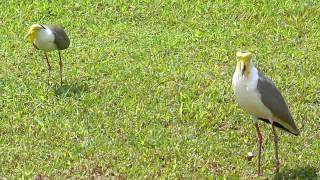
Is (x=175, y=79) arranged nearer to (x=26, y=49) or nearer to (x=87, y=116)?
(x=87, y=116)

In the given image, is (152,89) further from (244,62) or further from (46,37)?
(244,62)

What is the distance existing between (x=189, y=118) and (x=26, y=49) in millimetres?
2977

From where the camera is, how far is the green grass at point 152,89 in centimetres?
618

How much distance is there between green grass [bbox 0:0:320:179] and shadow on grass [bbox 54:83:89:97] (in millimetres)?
15

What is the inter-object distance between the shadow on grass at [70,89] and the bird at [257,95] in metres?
2.34

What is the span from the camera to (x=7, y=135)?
662cm


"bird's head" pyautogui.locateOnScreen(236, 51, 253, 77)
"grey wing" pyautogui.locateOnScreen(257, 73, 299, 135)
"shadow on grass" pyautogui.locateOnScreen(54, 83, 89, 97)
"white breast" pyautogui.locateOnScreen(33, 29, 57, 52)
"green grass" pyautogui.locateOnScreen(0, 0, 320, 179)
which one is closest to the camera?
"bird's head" pyautogui.locateOnScreen(236, 51, 253, 77)

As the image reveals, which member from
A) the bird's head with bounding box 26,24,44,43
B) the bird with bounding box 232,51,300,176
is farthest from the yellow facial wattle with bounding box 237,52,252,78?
the bird's head with bounding box 26,24,44,43

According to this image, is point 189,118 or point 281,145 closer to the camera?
point 281,145

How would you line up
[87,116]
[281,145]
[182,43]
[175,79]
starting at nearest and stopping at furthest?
[281,145]
[87,116]
[175,79]
[182,43]

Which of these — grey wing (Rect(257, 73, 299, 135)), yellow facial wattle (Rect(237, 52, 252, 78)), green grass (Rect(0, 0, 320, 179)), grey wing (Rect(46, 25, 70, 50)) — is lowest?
green grass (Rect(0, 0, 320, 179))

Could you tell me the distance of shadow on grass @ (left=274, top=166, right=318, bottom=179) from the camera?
19.4ft

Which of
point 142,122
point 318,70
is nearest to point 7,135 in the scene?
point 142,122

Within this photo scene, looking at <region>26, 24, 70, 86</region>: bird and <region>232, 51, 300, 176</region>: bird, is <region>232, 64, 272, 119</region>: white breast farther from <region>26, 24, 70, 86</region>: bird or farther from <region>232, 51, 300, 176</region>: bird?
<region>26, 24, 70, 86</region>: bird
